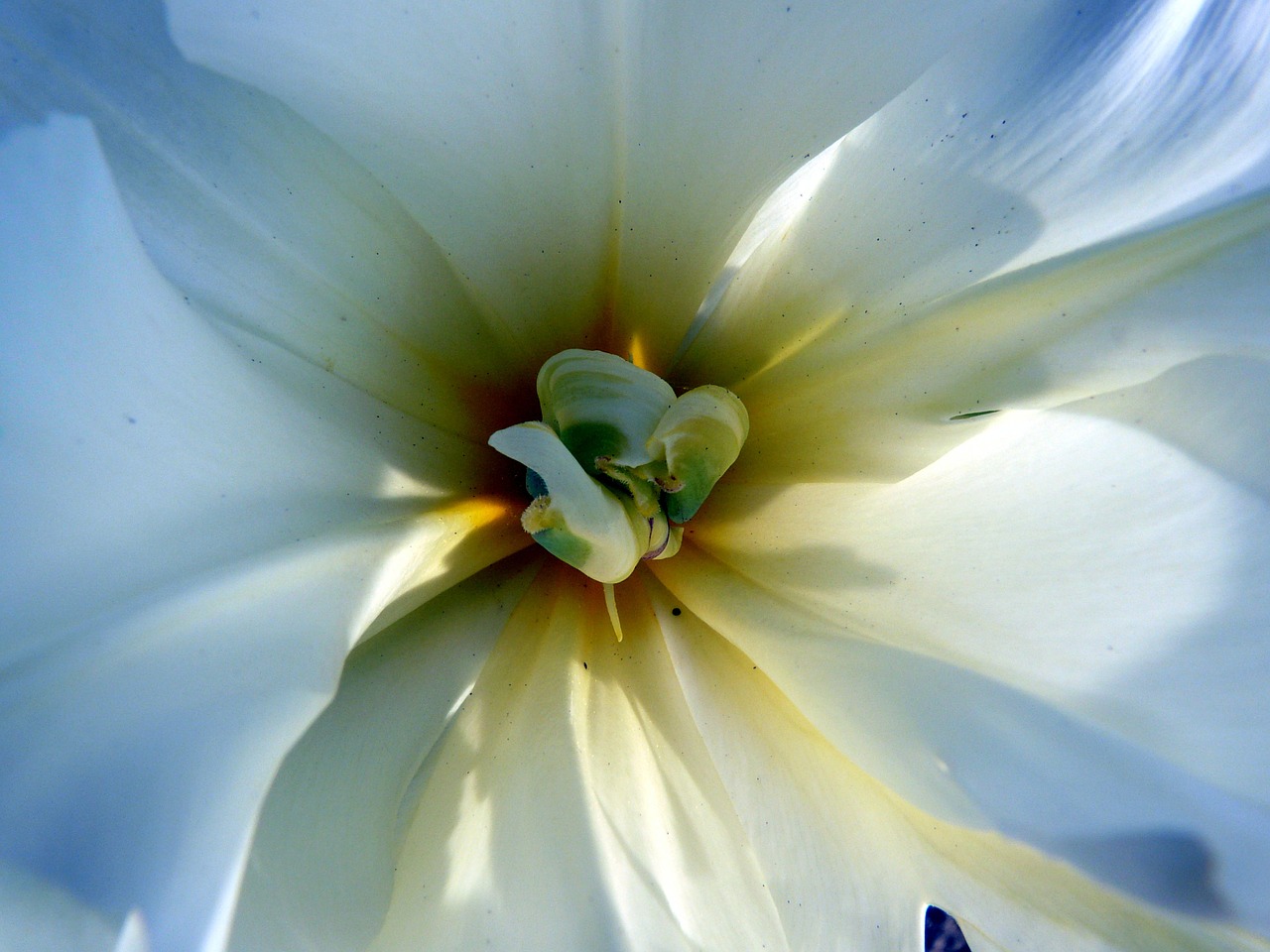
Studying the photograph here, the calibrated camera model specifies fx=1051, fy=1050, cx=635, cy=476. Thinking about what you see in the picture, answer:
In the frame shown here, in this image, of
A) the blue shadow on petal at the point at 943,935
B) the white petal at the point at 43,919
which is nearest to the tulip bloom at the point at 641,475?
the white petal at the point at 43,919

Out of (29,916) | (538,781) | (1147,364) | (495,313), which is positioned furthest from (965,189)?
(29,916)

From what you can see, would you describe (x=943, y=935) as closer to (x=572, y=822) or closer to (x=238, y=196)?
(x=572, y=822)

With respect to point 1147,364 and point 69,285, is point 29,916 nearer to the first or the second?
point 69,285

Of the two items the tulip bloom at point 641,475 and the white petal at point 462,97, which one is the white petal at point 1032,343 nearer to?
the tulip bloom at point 641,475

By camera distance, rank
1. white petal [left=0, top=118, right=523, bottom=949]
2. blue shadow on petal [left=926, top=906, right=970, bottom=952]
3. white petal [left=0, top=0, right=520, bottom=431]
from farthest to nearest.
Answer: blue shadow on petal [left=926, top=906, right=970, bottom=952], white petal [left=0, top=0, right=520, bottom=431], white petal [left=0, top=118, right=523, bottom=949]

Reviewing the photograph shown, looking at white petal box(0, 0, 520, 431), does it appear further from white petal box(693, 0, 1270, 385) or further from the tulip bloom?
white petal box(693, 0, 1270, 385)

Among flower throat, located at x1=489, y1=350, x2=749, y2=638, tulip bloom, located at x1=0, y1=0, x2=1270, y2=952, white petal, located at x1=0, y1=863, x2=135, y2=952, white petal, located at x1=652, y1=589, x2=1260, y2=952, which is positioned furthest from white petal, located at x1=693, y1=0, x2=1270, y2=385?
white petal, located at x1=0, y1=863, x2=135, y2=952

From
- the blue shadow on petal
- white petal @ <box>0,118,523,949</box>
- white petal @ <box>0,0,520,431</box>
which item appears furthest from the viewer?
the blue shadow on petal

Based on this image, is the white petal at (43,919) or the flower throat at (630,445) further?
the flower throat at (630,445)
